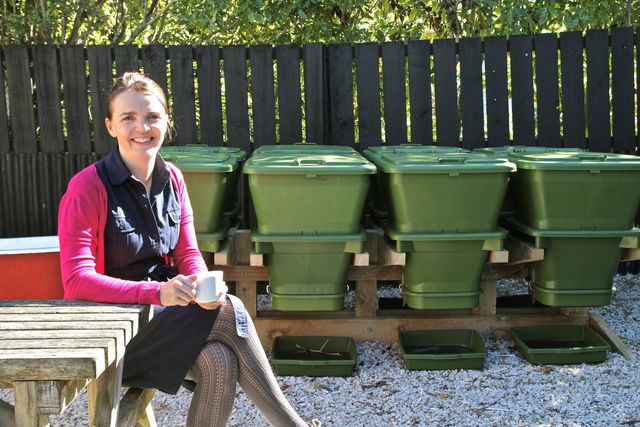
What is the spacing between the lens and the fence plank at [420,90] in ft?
18.4

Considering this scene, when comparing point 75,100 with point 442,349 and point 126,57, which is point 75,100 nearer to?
point 126,57

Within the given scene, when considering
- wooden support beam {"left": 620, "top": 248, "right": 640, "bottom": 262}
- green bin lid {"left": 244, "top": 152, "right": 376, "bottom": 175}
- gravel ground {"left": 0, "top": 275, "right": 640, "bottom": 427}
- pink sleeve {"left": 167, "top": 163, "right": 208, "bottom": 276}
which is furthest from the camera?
wooden support beam {"left": 620, "top": 248, "right": 640, "bottom": 262}

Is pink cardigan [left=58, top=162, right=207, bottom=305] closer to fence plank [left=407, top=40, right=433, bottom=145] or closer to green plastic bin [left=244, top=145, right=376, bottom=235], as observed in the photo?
green plastic bin [left=244, top=145, right=376, bottom=235]

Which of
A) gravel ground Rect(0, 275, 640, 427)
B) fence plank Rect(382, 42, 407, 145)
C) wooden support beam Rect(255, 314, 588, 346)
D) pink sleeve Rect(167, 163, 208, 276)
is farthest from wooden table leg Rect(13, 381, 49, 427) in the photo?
fence plank Rect(382, 42, 407, 145)

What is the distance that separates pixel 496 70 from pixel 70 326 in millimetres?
4395

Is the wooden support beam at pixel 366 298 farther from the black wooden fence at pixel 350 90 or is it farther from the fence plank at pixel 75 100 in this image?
the fence plank at pixel 75 100

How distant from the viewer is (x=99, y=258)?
245 cm

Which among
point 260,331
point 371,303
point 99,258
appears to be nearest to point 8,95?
point 260,331

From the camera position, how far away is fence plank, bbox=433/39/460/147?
221 inches

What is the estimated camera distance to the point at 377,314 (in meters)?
4.46

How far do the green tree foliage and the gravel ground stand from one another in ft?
11.4

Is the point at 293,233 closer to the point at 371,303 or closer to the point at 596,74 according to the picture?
the point at 371,303

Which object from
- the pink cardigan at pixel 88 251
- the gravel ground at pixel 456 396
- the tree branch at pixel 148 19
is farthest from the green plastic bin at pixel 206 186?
the tree branch at pixel 148 19

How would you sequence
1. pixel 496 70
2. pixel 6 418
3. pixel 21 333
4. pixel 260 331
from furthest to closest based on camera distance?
pixel 496 70, pixel 260 331, pixel 6 418, pixel 21 333
